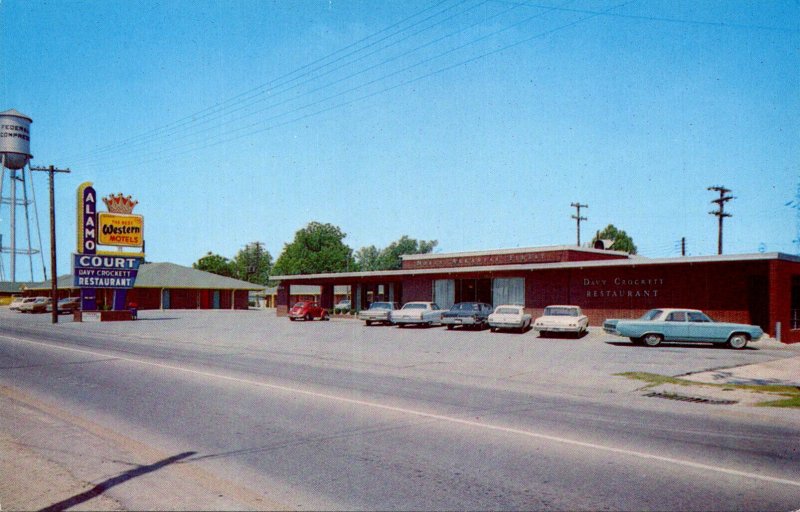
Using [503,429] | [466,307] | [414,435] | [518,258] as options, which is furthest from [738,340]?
[414,435]

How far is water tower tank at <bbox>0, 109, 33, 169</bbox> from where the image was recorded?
64.1 m

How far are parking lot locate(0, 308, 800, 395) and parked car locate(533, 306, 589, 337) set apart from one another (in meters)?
0.49

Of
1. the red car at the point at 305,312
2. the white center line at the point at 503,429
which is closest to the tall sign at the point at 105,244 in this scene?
the red car at the point at 305,312

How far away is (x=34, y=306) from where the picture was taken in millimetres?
55500

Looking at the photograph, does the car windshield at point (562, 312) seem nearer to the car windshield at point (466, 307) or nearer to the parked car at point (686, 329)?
the parked car at point (686, 329)

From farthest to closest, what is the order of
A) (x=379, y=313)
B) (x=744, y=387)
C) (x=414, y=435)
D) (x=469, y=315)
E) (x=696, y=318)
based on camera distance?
(x=379, y=313)
(x=469, y=315)
(x=696, y=318)
(x=744, y=387)
(x=414, y=435)

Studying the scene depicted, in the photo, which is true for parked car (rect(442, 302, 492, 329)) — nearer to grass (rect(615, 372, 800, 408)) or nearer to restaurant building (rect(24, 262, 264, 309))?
grass (rect(615, 372, 800, 408))

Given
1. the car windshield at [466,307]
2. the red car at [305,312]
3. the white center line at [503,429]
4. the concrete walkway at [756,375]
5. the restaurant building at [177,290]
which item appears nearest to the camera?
the white center line at [503,429]

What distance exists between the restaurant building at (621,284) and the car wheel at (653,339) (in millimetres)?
5649

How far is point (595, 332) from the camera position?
28531 millimetres

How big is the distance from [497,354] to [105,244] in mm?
34532

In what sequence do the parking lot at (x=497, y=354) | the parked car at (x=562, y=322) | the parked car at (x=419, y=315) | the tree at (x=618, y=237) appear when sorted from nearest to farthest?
the parking lot at (x=497, y=354) < the parked car at (x=562, y=322) < the parked car at (x=419, y=315) < the tree at (x=618, y=237)

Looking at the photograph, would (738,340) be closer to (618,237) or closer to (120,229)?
(120,229)

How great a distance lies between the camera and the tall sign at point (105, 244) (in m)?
41.3
